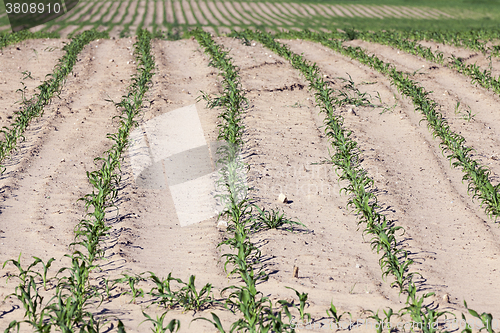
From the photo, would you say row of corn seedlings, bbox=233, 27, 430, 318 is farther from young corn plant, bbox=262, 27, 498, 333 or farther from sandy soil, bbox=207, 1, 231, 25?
sandy soil, bbox=207, 1, 231, 25

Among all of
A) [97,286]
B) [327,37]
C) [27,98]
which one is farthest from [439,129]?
[327,37]

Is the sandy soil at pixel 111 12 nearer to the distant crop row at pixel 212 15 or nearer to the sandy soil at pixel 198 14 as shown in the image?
the distant crop row at pixel 212 15

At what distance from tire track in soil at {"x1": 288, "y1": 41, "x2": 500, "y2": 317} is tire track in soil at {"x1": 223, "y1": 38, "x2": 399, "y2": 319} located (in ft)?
1.87

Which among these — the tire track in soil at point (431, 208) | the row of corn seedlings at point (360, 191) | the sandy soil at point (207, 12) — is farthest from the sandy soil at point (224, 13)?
the tire track in soil at point (431, 208)

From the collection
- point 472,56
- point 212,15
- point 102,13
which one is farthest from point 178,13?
point 472,56

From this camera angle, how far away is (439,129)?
24.8ft

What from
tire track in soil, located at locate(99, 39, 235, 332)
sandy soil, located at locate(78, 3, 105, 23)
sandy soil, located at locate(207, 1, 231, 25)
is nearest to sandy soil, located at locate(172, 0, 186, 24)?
sandy soil, located at locate(207, 1, 231, 25)

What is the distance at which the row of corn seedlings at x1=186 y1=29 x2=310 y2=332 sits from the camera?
374 cm

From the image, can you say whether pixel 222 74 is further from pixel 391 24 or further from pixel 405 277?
pixel 391 24

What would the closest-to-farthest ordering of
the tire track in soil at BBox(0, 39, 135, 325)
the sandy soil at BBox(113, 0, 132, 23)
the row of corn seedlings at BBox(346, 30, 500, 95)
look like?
1. the tire track in soil at BBox(0, 39, 135, 325)
2. the row of corn seedlings at BBox(346, 30, 500, 95)
3. the sandy soil at BBox(113, 0, 132, 23)

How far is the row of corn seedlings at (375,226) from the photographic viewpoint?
3.74 metres

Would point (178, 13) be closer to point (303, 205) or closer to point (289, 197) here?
point (289, 197)

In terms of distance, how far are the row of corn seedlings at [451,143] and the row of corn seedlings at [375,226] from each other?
127 centimetres

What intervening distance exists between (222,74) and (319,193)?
500 centimetres
